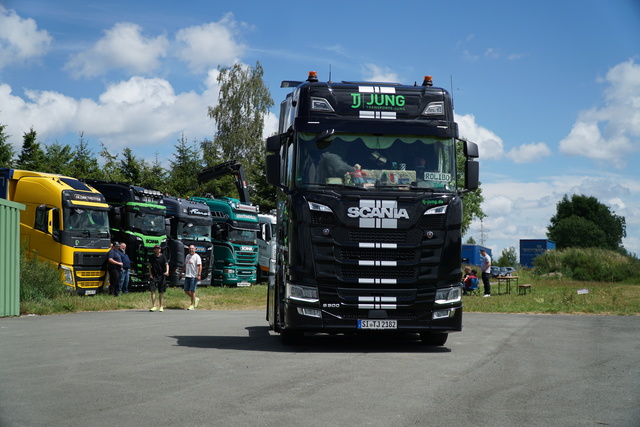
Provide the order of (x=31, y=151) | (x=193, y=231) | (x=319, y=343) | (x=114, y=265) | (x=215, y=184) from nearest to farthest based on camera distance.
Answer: (x=319, y=343) < (x=114, y=265) < (x=193, y=231) < (x=31, y=151) < (x=215, y=184)

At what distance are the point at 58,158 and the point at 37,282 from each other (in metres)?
27.7

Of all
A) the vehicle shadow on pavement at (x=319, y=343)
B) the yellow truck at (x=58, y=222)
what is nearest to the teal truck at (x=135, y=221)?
the yellow truck at (x=58, y=222)

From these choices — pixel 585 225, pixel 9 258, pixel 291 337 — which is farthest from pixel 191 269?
pixel 585 225

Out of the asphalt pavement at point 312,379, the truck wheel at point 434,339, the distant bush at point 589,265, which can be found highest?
the distant bush at point 589,265

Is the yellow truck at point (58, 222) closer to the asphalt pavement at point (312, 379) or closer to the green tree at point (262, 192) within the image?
the asphalt pavement at point (312, 379)

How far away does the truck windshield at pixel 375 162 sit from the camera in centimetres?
1256

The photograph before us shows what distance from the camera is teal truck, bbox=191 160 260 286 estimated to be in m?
39.8

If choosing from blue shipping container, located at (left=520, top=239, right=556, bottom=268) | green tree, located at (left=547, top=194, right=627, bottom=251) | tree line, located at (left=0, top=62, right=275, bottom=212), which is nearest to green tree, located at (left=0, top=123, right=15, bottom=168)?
tree line, located at (left=0, top=62, right=275, bottom=212)

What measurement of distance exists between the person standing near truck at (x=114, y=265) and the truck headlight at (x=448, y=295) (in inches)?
756

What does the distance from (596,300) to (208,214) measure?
17.3 metres

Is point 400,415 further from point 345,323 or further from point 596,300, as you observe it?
point 596,300

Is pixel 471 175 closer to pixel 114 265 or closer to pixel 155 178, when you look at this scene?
pixel 114 265

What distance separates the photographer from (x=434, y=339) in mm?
13664

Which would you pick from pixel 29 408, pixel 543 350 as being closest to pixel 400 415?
pixel 29 408
